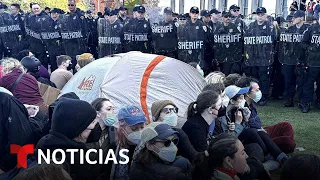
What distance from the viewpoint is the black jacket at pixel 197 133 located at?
187 inches

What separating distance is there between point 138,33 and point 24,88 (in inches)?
232

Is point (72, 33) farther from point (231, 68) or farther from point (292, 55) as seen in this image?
point (292, 55)

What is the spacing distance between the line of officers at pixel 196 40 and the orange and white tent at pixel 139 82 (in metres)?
3.39

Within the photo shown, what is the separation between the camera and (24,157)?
12.4 ft

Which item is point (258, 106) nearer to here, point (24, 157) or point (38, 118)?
point (38, 118)

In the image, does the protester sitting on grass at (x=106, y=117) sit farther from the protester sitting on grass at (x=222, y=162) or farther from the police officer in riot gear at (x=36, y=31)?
the police officer in riot gear at (x=36, y=31)

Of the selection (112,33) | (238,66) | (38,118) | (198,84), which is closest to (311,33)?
(238,66)

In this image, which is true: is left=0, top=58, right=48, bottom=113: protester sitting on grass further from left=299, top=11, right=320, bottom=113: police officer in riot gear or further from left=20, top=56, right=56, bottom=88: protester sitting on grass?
left=299, top=11, right=320, bottom=113: police officer in riot gear

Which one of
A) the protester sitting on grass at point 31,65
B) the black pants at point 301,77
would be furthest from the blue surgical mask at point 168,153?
the black pants at point 301,77

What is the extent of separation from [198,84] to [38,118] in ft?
8.55

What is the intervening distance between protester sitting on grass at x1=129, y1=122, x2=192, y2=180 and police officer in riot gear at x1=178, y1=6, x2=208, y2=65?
6.44 metres

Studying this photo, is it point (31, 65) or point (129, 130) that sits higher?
point (31, 65)

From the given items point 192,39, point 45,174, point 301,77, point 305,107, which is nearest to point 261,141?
point 45,174

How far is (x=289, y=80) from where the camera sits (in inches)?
372
